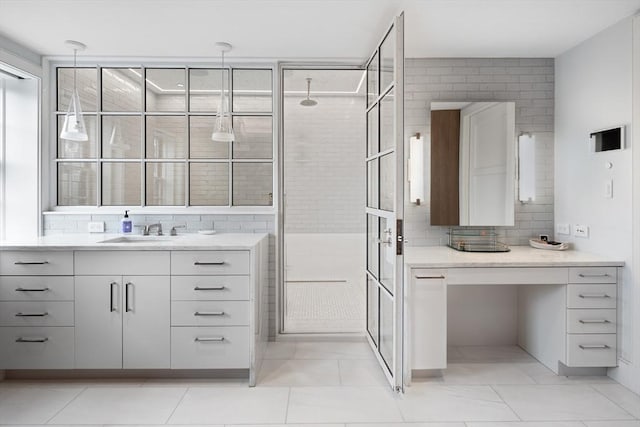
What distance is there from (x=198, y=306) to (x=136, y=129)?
174 cm

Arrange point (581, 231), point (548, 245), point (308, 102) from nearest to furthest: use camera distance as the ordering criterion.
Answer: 1. point (581, 231)
2. point (548, 245)
3. point (308, 102)

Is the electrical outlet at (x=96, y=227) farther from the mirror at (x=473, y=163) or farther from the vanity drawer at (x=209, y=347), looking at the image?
the mirror at (x=473, y=163)

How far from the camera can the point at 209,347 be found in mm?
2727

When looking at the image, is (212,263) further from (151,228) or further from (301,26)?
(301,26)

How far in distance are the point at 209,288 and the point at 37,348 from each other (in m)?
1.22

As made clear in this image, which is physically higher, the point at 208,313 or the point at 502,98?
the point at 502,98

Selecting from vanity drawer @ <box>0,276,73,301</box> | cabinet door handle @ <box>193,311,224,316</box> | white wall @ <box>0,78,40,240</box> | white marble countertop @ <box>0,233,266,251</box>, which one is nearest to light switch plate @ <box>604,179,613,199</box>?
white marble countertop @ <box>0,233,266,251</box>

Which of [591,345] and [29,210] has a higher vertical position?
[29,210]

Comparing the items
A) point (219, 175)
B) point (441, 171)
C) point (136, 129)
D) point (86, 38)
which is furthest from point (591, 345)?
point (86, 38)

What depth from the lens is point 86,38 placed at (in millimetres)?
3020

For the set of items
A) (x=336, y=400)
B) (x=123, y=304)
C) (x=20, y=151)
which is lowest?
(x=336, y=400)

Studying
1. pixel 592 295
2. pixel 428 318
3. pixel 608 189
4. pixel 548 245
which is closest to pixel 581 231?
pixel 548 245

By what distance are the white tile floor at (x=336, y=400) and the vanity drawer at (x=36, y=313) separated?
1.40 ft

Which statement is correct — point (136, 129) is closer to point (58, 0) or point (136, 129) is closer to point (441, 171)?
point (58, 0)
